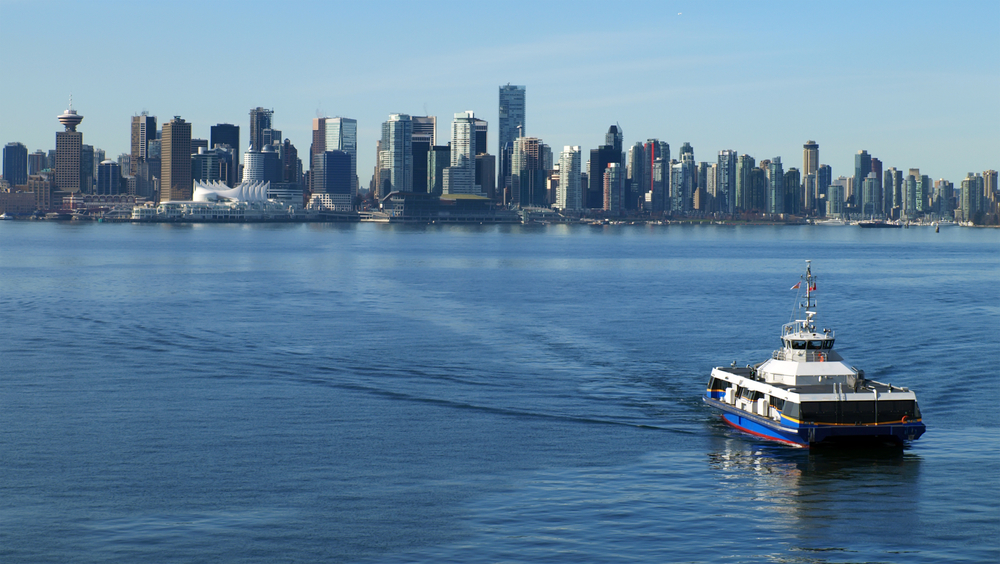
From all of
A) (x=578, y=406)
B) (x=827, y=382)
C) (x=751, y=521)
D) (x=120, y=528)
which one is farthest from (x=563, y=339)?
(x=120, y=528)

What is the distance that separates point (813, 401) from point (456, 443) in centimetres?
1434

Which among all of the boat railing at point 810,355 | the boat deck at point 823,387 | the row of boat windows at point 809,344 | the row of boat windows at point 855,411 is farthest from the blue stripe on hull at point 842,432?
the row of boat windows at point 809,344

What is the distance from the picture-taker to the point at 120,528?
32031 mm

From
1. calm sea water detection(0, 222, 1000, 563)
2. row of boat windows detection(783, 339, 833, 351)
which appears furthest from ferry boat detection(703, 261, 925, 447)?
calm sea water detection(0, 222, 1000, 563)

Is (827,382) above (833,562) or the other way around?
above

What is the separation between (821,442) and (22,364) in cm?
4476

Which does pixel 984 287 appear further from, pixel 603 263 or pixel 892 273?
pixel 603 263

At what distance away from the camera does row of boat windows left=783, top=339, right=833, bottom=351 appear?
46.1 metres

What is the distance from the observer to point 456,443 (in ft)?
142

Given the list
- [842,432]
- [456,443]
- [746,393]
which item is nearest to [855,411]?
[842,432]

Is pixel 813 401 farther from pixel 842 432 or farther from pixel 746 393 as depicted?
pixel 746 393

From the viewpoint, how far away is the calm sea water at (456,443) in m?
31.8

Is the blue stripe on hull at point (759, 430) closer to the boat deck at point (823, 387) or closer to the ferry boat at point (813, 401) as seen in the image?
the ferry boat at point (813, 401)

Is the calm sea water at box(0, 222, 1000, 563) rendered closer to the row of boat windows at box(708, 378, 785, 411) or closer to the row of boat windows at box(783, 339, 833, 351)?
the row of boat windows at box(708, 378, 785, 411)
